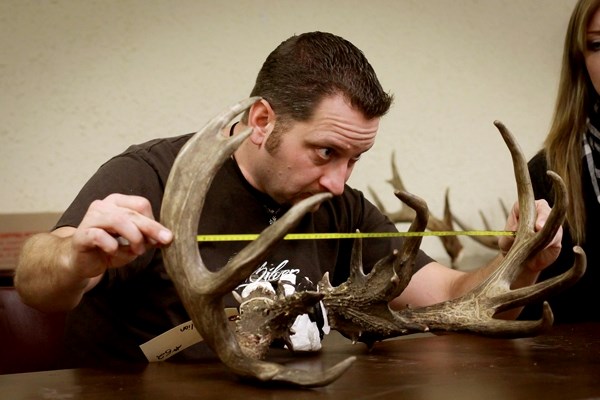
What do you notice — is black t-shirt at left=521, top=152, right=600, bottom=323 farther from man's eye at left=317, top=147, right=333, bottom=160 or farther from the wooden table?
man's eye at left=317, top=147, right=333, bottom=160

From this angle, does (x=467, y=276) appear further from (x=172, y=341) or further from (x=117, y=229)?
(x=117, y=229)

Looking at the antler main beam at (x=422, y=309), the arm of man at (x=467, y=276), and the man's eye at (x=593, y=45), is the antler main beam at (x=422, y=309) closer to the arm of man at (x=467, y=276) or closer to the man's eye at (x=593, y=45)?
the arm of man at (x=467, y=276)

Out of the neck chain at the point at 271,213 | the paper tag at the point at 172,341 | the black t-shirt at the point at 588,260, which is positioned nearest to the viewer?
the paper tag at the point at 172,341

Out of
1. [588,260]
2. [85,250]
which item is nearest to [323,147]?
[85,250]

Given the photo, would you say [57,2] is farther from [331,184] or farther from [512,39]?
[512,39]

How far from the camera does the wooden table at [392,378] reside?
4.24 ft

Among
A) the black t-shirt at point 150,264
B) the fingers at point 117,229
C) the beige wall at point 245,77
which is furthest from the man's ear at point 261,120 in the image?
the beige wall at point 245,77

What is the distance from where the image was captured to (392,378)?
143 centimetres

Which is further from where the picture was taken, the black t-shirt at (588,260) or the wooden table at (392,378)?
the black t-shirt at (588,260)

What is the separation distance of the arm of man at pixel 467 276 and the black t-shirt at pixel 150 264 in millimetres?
271

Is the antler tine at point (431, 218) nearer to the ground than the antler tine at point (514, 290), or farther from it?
nearer to the ground

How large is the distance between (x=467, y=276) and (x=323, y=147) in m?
0.54

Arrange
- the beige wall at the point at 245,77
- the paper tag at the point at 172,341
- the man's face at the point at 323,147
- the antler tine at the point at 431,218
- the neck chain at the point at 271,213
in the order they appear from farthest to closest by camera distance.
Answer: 1. the antler tine at the point at 431,218
2. the beige wall at the point at 245,77
3. the neck chain at the point at 271,213
4. the man's face at the point at 323,147
5. the paper tag at the point at 172,341

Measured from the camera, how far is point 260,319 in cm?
149
